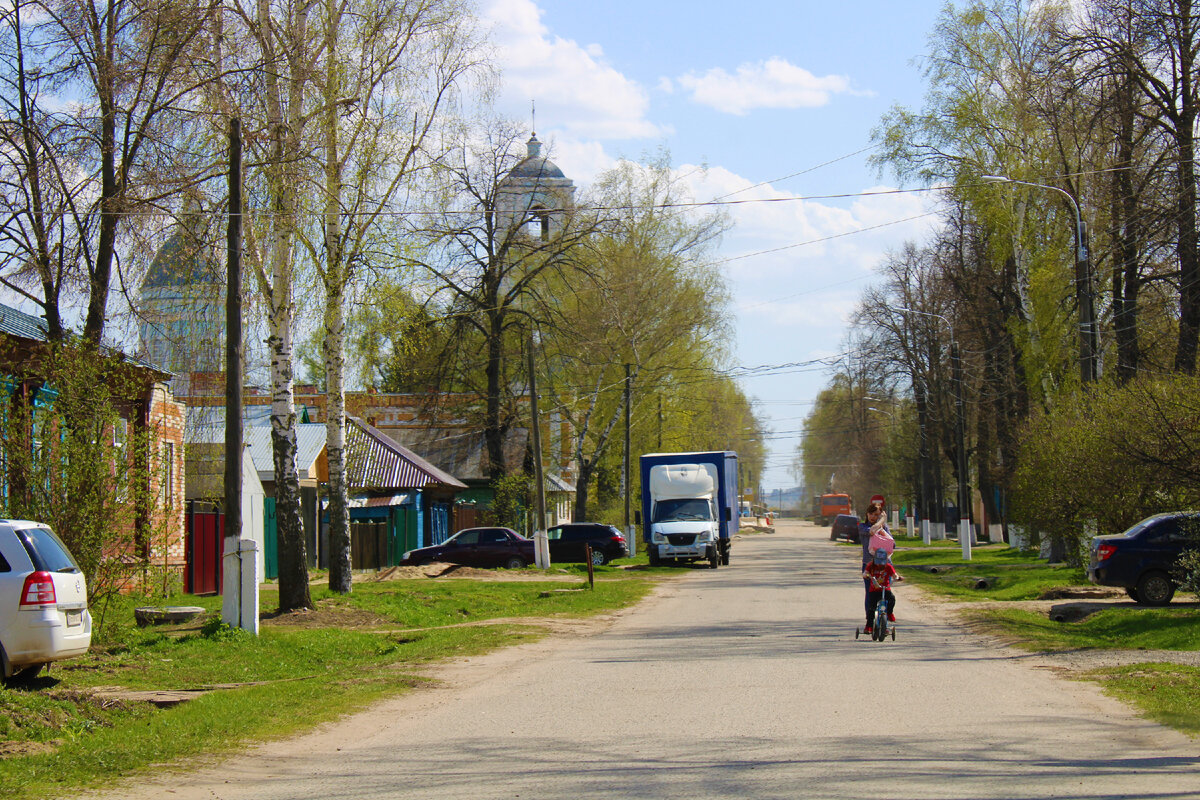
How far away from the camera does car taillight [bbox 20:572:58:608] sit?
35.8 feet

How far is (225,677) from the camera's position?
1292cm

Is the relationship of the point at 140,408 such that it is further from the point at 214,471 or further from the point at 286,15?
the point at 286,15

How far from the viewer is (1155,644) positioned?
50.1 feet

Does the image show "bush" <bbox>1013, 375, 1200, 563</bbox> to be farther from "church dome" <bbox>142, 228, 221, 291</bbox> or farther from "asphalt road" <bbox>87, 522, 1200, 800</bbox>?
"church dome" <bbox>142, 228, 221, 291</bbox>

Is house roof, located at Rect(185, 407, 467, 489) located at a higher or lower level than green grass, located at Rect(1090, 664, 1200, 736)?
higher

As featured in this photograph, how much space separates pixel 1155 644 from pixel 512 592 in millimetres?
14672

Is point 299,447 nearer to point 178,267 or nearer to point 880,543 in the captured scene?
point 178,267

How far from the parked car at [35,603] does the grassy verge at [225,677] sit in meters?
0.40

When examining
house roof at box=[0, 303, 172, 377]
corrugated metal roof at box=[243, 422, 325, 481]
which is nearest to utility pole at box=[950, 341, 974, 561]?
corrugated metal roof at box=[243, 422, 325, 481]

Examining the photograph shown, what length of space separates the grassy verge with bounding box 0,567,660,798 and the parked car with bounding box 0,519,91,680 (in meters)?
0.40

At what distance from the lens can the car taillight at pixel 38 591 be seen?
10.9m

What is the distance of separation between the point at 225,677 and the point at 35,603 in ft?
8.45

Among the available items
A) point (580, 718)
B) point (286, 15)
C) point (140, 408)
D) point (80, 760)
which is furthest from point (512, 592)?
point (80, 760)

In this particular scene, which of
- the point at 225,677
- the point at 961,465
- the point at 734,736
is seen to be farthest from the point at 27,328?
the point at 961,465
